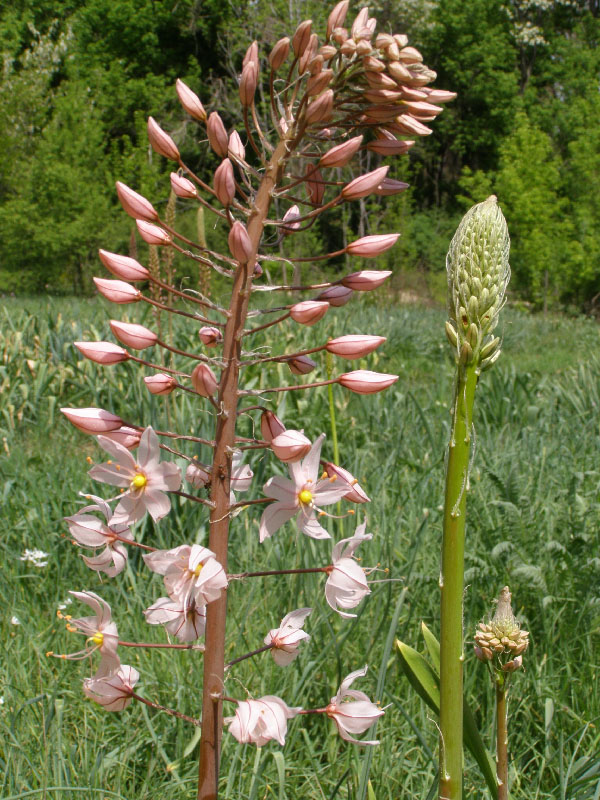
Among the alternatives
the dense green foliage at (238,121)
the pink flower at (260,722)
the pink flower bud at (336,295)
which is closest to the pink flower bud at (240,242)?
the pink flower bud at (336,295)

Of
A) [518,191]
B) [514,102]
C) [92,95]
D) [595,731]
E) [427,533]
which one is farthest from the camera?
[514,102]

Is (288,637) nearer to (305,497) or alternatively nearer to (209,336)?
(305,497)

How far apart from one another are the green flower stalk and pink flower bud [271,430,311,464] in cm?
25

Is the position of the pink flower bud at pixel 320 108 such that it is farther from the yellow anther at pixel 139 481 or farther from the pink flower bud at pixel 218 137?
the yellow anther at pixel 139 481

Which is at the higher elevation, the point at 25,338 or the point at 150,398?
the point at 150,398

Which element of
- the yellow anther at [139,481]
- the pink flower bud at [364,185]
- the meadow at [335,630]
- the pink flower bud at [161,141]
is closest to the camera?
the yellow anther at [139,481]

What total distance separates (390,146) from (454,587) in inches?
31.4

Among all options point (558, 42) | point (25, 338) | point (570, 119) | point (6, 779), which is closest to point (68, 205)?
point (25, 338)

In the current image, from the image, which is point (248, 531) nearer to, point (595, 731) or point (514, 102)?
point (595, 731)

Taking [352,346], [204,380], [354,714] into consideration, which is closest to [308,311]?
[352,346]

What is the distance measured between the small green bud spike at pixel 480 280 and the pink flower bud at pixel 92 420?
22.9 inches

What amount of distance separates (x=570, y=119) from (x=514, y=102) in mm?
4187

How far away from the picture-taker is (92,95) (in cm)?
2775

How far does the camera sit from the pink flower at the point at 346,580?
1253mm
